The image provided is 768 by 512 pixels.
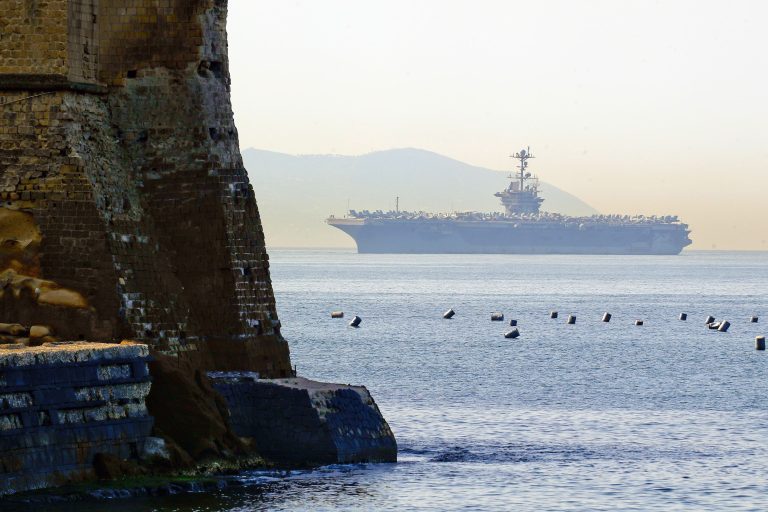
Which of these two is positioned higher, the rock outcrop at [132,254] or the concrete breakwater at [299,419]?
the rock outcrop at [132,254]

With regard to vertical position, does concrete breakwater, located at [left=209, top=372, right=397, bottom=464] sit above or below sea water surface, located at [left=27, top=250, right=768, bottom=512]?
above

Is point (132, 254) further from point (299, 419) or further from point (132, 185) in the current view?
point (299, 419)

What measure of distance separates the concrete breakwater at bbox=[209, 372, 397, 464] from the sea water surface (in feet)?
1.51

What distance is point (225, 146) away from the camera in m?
23.1

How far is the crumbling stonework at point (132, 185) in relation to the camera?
20.8 metres

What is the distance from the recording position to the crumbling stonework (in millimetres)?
20812

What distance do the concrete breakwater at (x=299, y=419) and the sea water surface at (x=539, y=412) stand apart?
460 mm

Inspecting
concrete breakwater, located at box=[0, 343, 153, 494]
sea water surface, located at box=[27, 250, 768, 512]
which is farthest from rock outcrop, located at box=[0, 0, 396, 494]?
sea water surface, located at box=[27, 250, 768, 512]

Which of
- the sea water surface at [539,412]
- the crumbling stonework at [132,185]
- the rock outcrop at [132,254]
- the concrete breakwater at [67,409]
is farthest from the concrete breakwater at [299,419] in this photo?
the concrete breakwater at [67,409]

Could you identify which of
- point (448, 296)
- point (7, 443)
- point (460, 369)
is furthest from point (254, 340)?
point (448, 296)

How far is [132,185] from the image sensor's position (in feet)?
73.7

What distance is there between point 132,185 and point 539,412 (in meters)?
11.0

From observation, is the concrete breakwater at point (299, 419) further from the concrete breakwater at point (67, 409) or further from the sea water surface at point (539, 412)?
the concrete breakwater at point (67, 409)

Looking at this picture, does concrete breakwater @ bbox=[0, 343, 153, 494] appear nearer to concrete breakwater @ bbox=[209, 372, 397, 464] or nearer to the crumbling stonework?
the crumbling stonework
